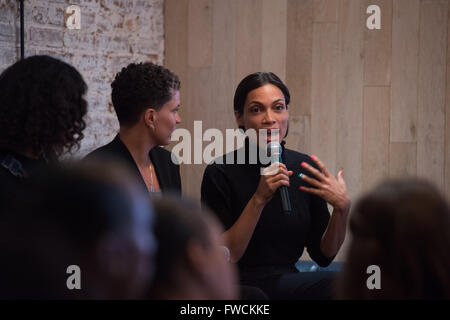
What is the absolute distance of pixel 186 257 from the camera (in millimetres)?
749

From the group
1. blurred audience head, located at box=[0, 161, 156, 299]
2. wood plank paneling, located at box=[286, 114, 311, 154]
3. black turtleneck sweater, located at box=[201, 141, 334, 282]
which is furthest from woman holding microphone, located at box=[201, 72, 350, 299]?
blurred audience head, located at box=[0, 161, 156, 299]

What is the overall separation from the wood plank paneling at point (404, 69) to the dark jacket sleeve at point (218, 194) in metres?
1.41

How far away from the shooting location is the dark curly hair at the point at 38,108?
5.53ft

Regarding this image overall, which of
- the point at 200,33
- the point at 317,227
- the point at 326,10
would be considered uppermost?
the point at 326,10

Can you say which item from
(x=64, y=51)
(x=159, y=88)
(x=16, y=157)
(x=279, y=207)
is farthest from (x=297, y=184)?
(x=64, y=51)

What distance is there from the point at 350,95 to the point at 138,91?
143cm

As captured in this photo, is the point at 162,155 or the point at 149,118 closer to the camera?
the point at 149,118

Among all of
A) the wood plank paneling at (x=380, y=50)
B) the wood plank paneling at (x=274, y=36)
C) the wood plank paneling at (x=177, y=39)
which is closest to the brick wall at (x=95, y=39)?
the wood plank paneling at (x=177, y=39)

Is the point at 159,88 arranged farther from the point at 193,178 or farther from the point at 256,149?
the point at 193,178

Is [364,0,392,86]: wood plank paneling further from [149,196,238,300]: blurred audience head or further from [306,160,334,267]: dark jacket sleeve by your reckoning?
[149,196,238,300]: blurred audience head

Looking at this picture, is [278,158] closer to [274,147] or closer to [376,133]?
[274,147]

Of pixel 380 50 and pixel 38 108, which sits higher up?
pixel 380 50
